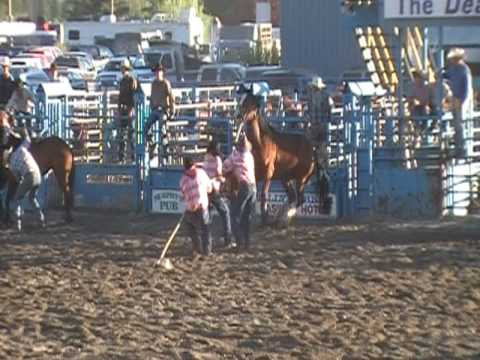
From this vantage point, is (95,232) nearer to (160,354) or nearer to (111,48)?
(160,354)

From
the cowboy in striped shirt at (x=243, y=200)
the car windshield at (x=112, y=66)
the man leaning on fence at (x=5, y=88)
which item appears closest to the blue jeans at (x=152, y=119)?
the man leaning on fence at (x=5, y=88)

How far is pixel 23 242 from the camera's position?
17.7 m

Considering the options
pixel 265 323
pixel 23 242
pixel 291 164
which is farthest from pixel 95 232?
pixel 265 323

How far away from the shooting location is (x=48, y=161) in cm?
1972

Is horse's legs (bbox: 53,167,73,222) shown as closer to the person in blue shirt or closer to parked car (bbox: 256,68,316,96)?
the person in blue shirt

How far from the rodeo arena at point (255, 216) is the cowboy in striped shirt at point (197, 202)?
0.02 metres

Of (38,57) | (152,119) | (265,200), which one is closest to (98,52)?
(38,57)

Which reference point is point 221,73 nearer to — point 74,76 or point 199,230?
point 74,76

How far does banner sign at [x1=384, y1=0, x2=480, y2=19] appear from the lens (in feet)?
63.5

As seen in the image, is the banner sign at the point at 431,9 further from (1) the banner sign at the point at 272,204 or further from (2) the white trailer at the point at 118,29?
(2) the white trailer at the point at 118,29

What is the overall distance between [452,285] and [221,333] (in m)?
3.37

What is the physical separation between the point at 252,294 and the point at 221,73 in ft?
95.5

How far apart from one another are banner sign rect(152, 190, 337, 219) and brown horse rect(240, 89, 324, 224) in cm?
28

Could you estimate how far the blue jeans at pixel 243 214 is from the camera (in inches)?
650
